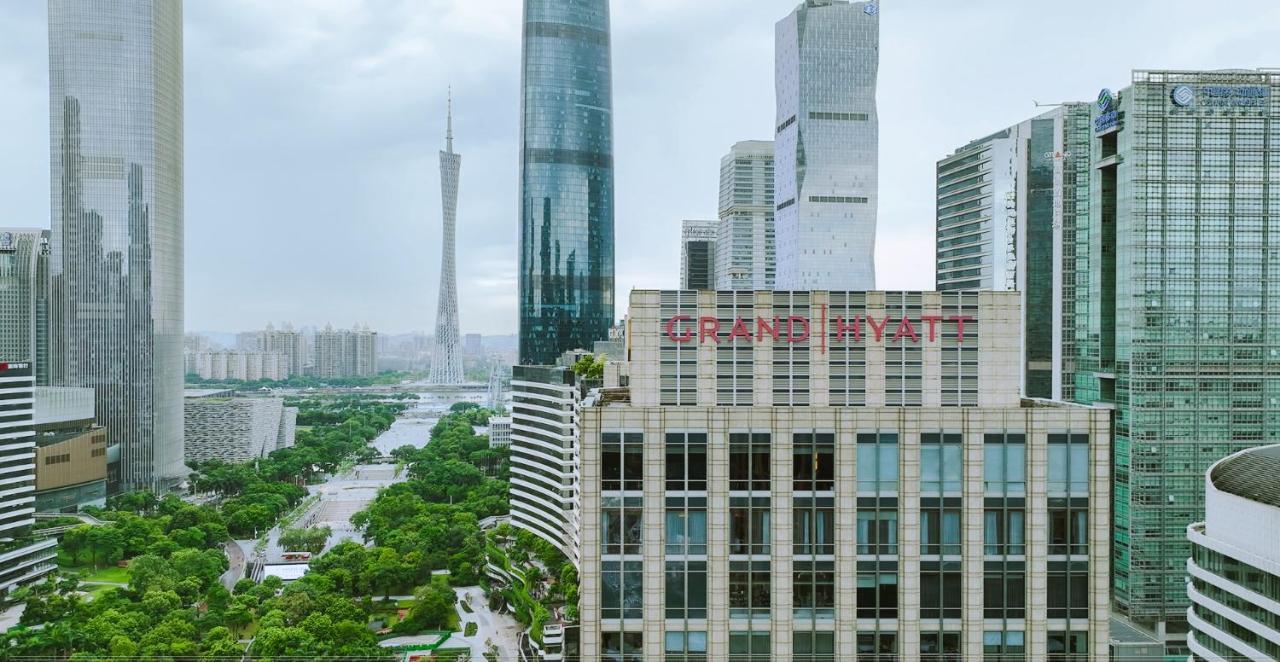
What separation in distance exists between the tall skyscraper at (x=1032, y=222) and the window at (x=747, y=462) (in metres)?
59.2

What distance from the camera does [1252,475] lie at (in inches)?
1507

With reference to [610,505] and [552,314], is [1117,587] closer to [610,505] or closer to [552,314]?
[610,505]

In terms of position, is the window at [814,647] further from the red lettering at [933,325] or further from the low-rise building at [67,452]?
the low-rise building at [67,452]

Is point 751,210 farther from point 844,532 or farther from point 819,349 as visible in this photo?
point 844,532

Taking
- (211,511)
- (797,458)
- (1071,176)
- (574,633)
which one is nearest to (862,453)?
(797,458)

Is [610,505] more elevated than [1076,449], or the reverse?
[1076,449]

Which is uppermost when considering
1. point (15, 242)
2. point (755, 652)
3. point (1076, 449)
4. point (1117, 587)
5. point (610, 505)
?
point (15, 242)

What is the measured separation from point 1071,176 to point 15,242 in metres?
130

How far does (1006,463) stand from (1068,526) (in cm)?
232

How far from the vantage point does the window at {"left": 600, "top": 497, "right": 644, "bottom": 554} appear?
23.0 meters

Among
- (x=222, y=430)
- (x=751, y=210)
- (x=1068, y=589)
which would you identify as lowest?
(x=222, y=430)

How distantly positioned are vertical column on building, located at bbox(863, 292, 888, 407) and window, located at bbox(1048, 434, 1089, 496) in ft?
16.8

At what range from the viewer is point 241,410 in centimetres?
13200

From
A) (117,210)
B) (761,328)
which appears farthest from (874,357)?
(117,210)
